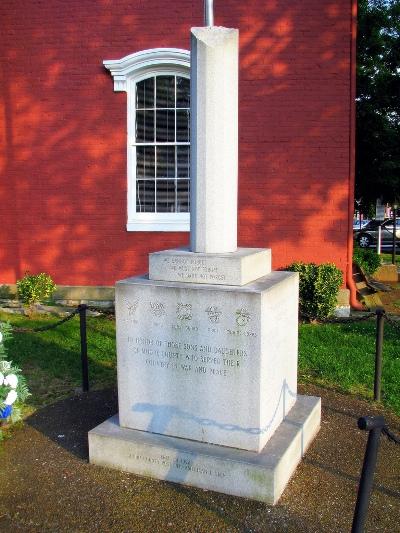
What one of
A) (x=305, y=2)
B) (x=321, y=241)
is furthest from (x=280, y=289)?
(x=305, y=2)

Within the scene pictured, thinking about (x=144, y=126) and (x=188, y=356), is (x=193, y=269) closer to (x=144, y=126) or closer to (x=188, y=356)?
(x=188, y=356)

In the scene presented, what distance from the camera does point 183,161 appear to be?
10.4m

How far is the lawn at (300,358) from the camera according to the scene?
20.8ft

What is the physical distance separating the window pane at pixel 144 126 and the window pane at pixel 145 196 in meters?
0.78

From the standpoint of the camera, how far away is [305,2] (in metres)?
9.38

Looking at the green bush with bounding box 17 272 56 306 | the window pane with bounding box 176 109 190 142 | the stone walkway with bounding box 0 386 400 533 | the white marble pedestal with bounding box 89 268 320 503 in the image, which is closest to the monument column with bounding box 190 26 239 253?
the white marble pedestal with bounding box 89 268 320 503

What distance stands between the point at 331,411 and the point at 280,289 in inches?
73.3

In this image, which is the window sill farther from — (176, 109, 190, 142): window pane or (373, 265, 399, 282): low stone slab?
(373, 265, 399, 282): low stone slab

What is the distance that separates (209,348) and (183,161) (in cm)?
674

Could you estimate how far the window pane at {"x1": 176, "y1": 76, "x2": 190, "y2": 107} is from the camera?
10172 millimetres

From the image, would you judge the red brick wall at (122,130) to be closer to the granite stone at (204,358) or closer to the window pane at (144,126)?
the window pane at (144,126)

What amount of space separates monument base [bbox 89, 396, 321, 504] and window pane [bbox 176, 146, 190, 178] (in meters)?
6.46

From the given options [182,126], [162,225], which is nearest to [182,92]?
[182,126]

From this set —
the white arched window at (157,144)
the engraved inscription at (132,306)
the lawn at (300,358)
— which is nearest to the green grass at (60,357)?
the lawn at (300,358)
